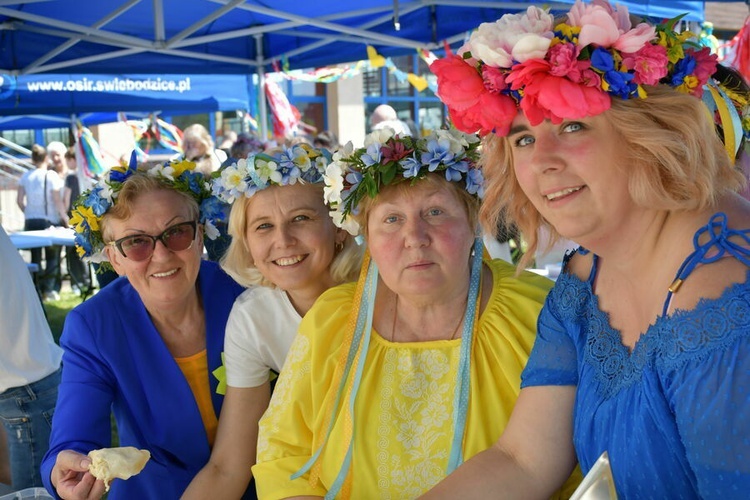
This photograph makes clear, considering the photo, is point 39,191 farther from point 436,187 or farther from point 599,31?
point 599,31

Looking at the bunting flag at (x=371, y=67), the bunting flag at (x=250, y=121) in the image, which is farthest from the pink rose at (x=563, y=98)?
the bunting flag at (x=250, y=121)

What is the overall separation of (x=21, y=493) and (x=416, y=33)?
18.5 ft

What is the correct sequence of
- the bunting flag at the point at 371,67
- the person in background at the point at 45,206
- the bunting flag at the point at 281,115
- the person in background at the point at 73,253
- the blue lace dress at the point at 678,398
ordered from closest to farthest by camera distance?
the blue lace dress at the point at 678,398 → the bunting flag at the point at 371,67 → the bunting flag at the point at 281,115 → the person in background at the point at 73,253 → the person in background at the point at 45,206

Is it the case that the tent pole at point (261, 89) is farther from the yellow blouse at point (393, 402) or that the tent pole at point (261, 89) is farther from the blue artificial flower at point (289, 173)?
the yellow blouse at point (393, 402)

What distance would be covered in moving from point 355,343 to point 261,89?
6589 mm

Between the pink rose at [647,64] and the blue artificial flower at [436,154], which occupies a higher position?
the pink rose at [647,64]

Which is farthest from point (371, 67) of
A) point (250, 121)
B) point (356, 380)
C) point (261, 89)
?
point (356, 380)

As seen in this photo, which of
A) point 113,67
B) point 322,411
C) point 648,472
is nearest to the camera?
point 648,472

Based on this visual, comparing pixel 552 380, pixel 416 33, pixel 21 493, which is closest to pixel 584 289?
pixel 552 380

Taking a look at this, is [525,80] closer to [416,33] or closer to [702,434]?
[702,434]

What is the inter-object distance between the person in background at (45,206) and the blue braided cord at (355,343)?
30.4ft

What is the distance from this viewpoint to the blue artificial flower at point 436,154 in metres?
2.46

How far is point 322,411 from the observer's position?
7.79 feet

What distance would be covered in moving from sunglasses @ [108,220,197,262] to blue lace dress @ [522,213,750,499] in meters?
1.82
